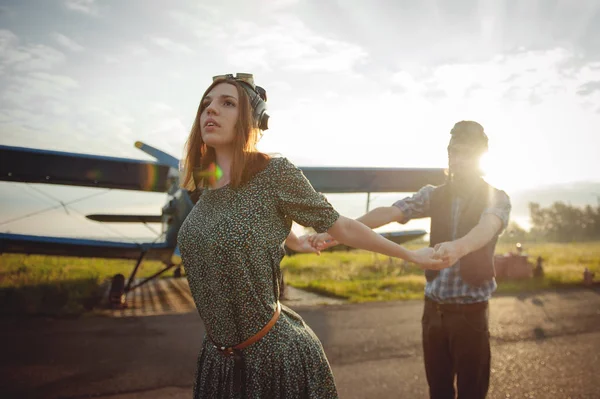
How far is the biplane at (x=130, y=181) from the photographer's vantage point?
902 centimetres

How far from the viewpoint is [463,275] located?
196 cm

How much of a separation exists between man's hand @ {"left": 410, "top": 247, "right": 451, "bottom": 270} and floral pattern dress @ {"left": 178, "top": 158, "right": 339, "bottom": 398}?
0.59 metres

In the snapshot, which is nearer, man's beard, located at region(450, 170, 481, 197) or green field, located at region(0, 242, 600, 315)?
man's beard, located at region(450, 170, 481, 197)

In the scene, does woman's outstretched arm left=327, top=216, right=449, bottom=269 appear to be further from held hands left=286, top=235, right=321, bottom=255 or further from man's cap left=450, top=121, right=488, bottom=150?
man's cap left=450, top=121, right=488, bottom=150

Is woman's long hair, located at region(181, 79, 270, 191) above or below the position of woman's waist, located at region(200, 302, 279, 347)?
above

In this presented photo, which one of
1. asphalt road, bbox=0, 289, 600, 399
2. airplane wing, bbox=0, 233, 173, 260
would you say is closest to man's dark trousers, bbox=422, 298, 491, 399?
asphalt road, bbox=0, 289, 600, 399

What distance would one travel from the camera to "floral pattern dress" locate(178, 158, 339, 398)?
115 centimetres

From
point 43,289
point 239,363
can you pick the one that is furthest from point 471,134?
point 43,289

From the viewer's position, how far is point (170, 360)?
4.55 m

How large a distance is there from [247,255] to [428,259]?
3.03 ft

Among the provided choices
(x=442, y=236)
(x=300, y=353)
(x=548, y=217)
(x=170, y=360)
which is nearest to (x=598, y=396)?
(x=442, y=236)

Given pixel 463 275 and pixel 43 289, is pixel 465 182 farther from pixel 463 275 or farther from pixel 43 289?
pixel 43 289

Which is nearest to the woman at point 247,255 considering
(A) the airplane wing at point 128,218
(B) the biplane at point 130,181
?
(B) the biplane at point 130,181

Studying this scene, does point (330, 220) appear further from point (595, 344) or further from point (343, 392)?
point (595, 344)
